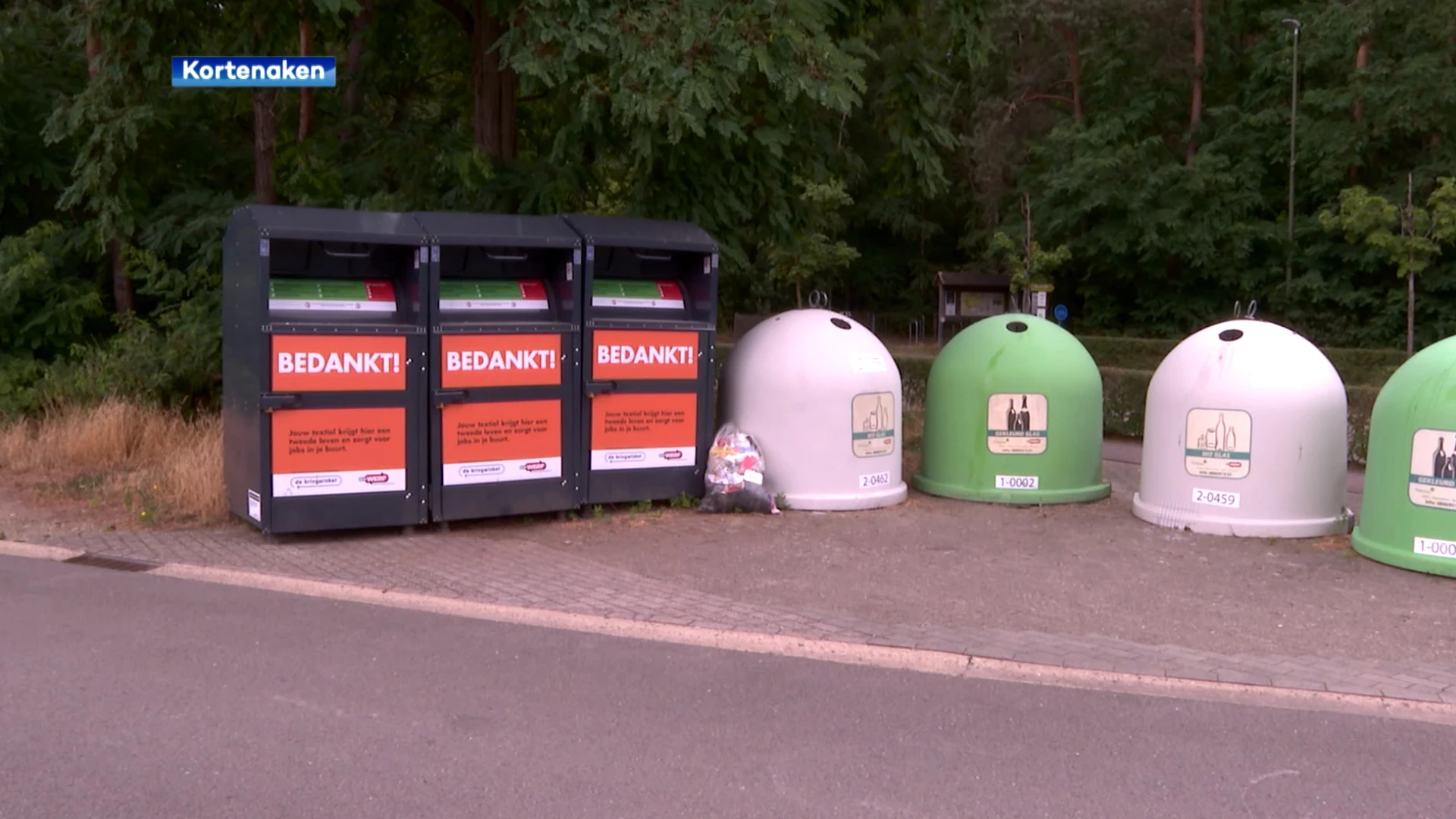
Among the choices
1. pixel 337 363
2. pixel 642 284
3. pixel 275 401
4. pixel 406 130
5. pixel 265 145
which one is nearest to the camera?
pixel 275 401

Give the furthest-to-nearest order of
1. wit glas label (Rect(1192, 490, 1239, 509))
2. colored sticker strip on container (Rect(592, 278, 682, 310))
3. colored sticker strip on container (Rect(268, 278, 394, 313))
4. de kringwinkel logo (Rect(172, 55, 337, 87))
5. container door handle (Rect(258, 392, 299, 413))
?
de kringwinkel logo (Rect(172, 55, 337, 87)), colored sticker strip on container (Rect(592, 278, 682, 310)), wit glas label (Rect(1192, 490, 1239, 509)), colored sticker strip on container (Rect(268, 278, 394, 313)), container door handle (Rect(258, 392, 299, 413))

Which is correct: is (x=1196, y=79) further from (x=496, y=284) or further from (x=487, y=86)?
(x=496, y=284)

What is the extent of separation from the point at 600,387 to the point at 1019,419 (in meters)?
3.27

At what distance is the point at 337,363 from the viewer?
8.31 meters

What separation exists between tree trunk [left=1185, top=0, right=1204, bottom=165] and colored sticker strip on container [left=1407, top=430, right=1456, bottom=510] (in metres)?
37.5

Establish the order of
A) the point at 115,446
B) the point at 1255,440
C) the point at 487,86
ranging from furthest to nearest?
the point at 487,86 → the point at 115,446 → the point at 1255,440

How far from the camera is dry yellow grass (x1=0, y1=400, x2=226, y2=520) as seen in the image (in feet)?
33.9

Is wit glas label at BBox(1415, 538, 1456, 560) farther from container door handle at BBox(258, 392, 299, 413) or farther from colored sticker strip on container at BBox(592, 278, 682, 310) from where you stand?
container door handle at BBox(258, 392, 299, 413)

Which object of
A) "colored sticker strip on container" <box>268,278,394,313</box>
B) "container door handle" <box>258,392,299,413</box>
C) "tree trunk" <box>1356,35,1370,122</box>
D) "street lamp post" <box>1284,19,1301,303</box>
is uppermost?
"tree trunk" <box>1356,35,1370,122</box>

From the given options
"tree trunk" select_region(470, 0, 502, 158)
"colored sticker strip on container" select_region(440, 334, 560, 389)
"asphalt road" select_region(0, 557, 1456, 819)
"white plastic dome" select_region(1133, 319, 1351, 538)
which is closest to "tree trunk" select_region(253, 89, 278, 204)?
"tree trunk" select_region(470, 0, 502, 158)

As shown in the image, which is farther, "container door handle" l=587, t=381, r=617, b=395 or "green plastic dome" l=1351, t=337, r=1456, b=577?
"container door handle" l=587, t=381, r=617, b=395

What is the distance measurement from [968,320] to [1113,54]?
10953 mm

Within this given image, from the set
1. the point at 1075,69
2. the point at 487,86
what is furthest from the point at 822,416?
the point at 1075,69

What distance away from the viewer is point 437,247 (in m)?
8.62
